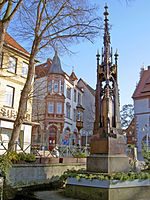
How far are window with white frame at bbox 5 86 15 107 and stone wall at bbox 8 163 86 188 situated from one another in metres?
12.1

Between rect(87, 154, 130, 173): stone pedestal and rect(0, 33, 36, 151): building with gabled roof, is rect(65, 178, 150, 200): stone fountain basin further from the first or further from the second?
rect(0, 33, 36, 151): building with gabled roof

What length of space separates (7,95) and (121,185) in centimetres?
1805

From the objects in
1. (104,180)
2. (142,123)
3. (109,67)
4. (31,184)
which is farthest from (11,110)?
(142,123)

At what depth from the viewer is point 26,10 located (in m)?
12.5

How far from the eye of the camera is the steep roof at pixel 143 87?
39369 millimetres

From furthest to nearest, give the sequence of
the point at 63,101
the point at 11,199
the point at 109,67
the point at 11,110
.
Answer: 1. the point at 63,101
2. the point at 11,110
3. the point at 109,67
4. the point at 11,199

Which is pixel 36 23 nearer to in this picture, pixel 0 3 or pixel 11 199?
pixel 0 3

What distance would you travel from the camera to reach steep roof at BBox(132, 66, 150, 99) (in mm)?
39369

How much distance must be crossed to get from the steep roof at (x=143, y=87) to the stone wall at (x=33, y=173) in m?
30.0

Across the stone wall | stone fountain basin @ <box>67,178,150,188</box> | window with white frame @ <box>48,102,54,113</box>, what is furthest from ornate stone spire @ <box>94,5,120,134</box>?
window with white frame @ <box>48,102,54,113</box>

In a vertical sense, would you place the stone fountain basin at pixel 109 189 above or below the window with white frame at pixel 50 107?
below

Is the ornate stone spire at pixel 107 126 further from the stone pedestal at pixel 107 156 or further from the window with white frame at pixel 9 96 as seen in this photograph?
the window with white frame at pixel 9 96

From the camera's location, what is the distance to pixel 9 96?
74.5ft

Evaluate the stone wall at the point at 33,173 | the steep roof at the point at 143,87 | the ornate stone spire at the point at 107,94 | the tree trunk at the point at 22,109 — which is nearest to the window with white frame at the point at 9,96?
the tree trunk at the point at 22,109
